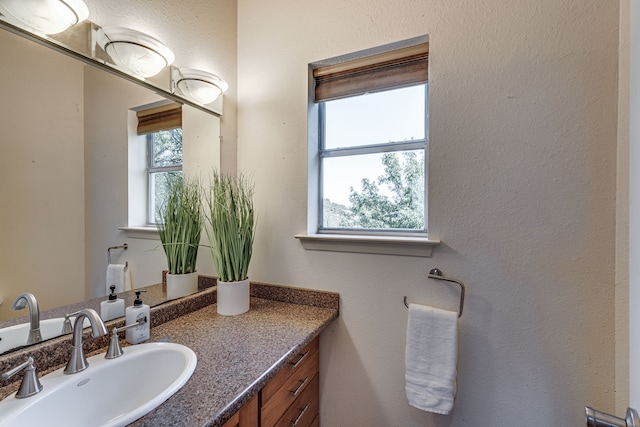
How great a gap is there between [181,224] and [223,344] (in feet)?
1.91

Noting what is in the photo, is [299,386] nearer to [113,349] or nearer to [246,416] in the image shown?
[246,416]

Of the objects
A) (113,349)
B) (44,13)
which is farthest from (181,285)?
(44,13)

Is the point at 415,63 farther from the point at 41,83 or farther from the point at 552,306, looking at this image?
the point at 41,83

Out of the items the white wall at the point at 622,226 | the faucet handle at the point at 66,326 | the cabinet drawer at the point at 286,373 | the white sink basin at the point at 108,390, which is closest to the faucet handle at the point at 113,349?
the white sink basin at the point at 108,390

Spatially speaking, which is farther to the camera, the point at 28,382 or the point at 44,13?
the point at 44,13

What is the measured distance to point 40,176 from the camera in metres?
0.80

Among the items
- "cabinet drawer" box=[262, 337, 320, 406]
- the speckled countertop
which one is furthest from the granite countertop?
"cabinet drawer" box=[262, 337, 320, 406]

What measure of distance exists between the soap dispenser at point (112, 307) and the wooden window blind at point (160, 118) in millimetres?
643

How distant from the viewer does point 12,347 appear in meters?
0.72

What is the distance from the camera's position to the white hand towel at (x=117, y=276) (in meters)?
0.97

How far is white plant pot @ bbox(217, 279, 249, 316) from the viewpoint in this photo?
1.19 m

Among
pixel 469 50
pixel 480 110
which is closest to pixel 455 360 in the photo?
pixel 480 110

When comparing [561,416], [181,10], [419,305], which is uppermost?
[181,10]

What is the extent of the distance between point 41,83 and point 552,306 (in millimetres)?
1819
